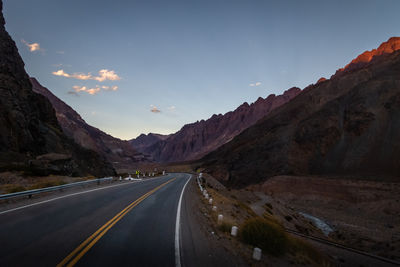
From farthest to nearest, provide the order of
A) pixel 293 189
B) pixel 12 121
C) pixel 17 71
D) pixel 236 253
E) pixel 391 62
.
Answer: pixel 391 62
pixel 293 189
pixel 17 71
pixel 12 121
pixel 236 253

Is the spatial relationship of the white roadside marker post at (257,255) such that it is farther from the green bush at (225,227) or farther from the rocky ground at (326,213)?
the green bush at (225,227)

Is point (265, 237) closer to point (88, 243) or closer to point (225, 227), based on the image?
point (225, 227)

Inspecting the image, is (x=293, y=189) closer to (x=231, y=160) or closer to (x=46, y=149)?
(x=231, y=160)

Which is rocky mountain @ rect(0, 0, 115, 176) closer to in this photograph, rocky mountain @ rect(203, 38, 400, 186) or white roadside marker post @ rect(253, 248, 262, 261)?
white roadside marker post @ rect(253, 248, 262, 261)

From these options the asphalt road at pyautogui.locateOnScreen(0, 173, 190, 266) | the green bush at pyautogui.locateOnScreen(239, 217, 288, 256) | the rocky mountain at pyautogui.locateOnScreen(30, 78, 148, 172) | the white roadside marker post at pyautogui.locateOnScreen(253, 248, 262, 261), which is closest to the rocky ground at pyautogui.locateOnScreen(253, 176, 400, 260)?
the green bush at pyautogui.locateOnScreen(239, 217, 288, 256)

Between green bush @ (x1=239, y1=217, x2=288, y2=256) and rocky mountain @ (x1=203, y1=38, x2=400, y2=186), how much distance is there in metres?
44.0

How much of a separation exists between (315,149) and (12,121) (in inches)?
2457

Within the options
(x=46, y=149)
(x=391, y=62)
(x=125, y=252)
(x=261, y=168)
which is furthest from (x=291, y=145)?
(x=125, y=252)

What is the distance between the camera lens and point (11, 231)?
5.82 m

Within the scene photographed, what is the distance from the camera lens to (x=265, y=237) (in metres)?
7.66

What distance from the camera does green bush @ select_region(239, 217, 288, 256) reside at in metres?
7.47

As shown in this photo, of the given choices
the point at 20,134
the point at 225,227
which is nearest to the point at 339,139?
the point at 225,227

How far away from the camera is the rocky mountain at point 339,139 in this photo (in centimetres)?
4662

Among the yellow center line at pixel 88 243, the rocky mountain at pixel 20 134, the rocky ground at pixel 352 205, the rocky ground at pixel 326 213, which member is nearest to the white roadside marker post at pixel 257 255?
the rocky ground at pixel 326 213
